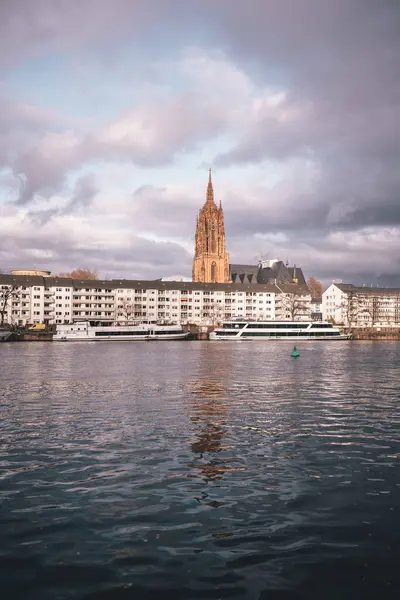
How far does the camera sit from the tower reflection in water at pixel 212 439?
1825cm

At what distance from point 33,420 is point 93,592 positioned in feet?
60.7

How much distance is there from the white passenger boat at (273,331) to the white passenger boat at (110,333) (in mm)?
13246

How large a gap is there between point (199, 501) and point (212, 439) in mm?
8014

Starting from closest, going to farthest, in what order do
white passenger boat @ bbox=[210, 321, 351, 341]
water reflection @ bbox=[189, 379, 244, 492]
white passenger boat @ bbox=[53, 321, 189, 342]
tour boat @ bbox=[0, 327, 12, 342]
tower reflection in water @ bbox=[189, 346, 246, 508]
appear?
tower reflection in water @ bbox=[189, 346, 246, 508] < water reflection @ bbox=[189, 379, 244, 492] < tour boat @ bbox=[0, 327, 12, 342] < white passenger boat @ bbox=[53, 321, 189, 342] < white passenger boat @ bbox=[210, 321, 351, 341]

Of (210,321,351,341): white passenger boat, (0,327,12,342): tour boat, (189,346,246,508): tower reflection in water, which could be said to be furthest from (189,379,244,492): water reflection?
(210,321,351,341): white passenger boat

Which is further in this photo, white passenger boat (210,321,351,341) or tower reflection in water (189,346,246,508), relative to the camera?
white passenger boat (210,321,351,341)

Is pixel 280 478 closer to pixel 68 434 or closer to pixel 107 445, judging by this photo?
pixel 107 445

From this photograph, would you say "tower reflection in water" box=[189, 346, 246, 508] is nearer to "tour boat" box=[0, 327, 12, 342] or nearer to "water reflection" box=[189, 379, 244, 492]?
"water reflection" box=[189, 379, 244, 492]

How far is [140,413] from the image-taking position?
30453 millimetres

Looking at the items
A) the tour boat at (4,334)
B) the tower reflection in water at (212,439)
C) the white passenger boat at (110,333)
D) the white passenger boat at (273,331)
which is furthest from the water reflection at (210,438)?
the white passenger boat at (273,331)

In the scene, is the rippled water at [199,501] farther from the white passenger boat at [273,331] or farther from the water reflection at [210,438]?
the white passenger boat at [273,331]

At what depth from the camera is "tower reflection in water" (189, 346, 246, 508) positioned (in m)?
18.2

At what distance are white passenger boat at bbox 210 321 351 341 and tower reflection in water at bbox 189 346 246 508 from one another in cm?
11665

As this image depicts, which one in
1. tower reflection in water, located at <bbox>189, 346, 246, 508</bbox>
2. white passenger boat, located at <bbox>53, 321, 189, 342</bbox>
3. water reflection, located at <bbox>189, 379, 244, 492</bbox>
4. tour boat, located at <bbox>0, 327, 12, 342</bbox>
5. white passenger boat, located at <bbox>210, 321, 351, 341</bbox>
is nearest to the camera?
tower reflection in water, located at <bbox>189, 346, 246, 508</bbox>
